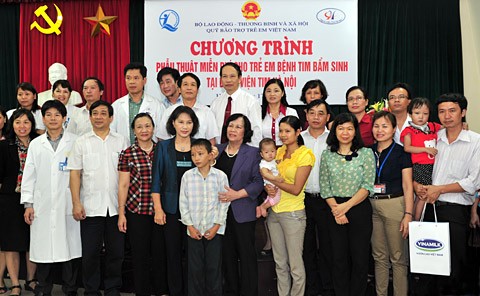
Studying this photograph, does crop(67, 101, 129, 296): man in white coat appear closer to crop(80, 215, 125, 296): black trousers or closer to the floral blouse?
crop(80, 215, 125, 296): black trousers

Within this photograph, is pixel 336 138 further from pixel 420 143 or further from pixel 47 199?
pixel 47 199

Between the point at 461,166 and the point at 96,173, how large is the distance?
2537 mm

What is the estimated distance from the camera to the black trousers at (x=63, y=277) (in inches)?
144

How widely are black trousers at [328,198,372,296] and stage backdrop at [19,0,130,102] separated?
14.6 feet

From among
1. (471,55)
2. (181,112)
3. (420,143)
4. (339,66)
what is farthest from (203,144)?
(471,55)

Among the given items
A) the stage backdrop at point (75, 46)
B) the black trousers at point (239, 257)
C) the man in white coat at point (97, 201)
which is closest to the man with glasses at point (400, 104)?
the black trousers at point (239, 257)

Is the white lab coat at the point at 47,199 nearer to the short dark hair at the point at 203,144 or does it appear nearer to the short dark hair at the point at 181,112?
the short dark hair at the point at 181,112

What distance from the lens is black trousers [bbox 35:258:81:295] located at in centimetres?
365

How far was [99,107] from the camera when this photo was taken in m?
3.57

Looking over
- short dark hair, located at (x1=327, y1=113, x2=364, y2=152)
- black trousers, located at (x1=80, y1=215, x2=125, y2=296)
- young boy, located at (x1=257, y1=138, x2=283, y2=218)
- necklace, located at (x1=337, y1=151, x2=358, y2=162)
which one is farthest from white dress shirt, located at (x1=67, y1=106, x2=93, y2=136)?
necklace, located at (x1=337, y1=151, x2=358, y2=162)

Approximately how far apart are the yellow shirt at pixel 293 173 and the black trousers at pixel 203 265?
495 millimetres

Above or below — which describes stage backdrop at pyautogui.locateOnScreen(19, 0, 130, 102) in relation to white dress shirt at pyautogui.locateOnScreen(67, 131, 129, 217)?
above

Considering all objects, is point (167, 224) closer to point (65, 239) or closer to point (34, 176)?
point (65, 239)

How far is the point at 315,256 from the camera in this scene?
3582 mm
